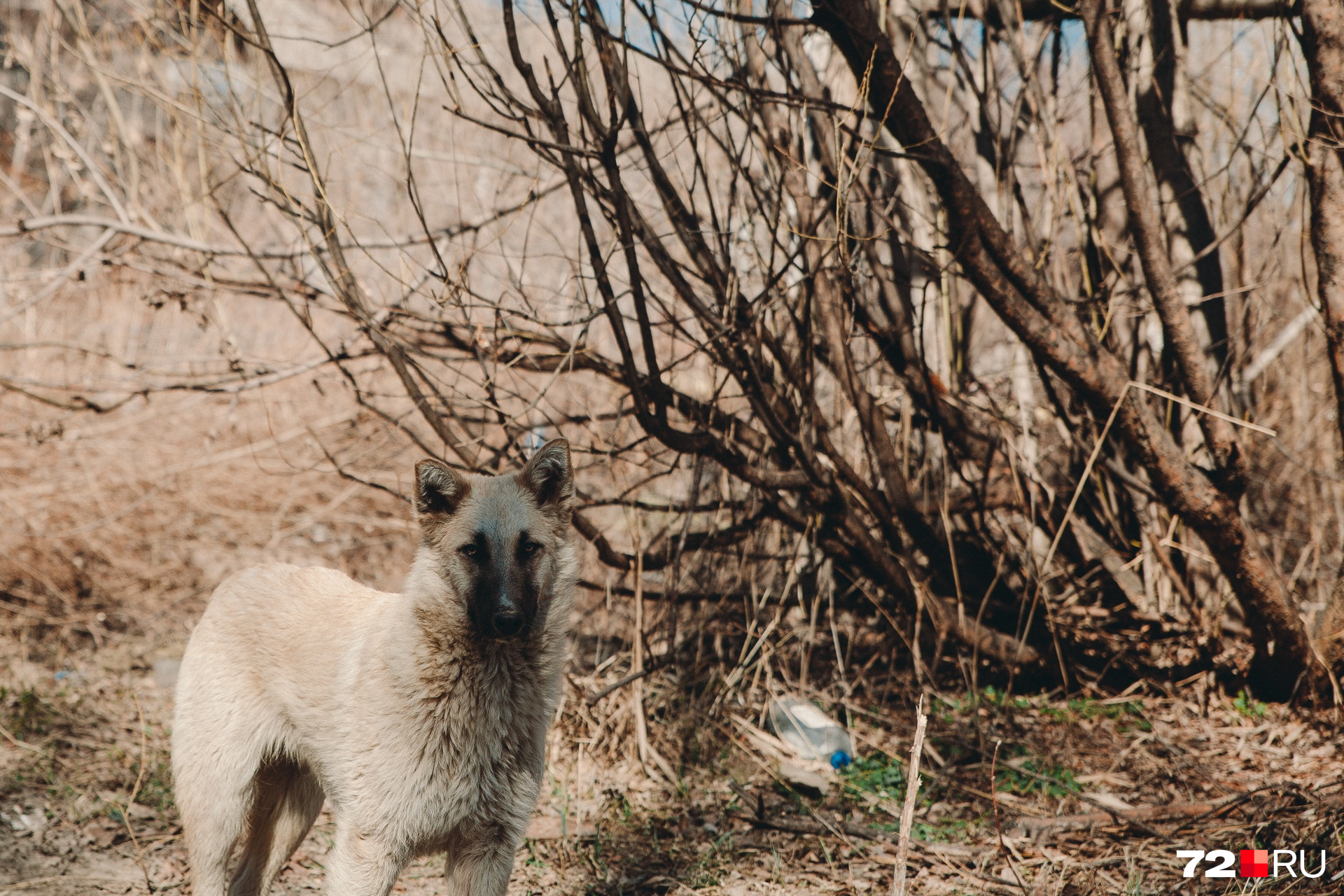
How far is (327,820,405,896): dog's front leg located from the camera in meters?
2.84

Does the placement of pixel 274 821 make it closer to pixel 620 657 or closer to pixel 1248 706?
pixel 620 657

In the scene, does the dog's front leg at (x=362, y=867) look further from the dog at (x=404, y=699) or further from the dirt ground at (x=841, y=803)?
the dirt ground at (x=841, y=803)

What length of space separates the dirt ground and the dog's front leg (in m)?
1.07

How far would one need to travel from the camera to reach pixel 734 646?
5.39 m

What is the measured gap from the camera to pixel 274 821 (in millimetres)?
3529

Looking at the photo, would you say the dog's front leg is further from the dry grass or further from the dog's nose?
the dry grass

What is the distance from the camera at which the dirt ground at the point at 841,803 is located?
372 cm

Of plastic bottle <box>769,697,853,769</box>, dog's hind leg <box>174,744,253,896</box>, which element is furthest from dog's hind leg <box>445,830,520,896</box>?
plastic bottle <box>769,697,853,769</box>

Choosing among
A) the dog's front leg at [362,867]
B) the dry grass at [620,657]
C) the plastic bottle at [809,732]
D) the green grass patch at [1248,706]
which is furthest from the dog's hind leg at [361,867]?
the green grass patch at [1248,706]

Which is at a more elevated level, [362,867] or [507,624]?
[507,624]

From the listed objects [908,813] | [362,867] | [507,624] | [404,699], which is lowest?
[362,867]

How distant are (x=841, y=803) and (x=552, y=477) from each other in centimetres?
225

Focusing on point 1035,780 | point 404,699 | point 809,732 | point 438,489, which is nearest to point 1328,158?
point 1035,780

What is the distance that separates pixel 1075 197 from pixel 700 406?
2.38 metres
